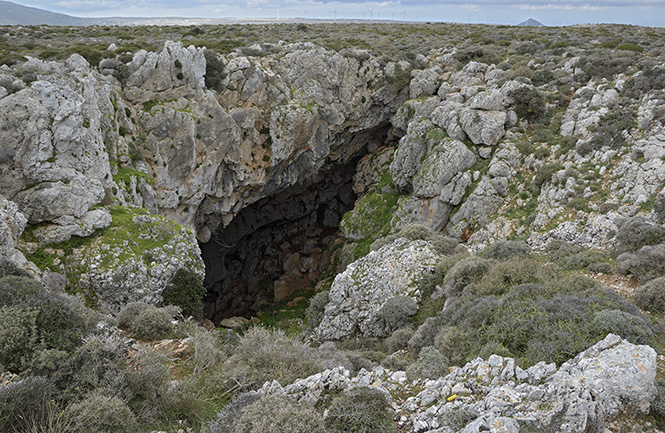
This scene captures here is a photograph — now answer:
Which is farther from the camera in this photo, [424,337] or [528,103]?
[528,103]

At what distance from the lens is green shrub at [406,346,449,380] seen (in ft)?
25.3

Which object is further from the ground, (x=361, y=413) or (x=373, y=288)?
(x=361, y=413)

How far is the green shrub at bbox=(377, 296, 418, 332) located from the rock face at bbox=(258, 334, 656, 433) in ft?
22.7

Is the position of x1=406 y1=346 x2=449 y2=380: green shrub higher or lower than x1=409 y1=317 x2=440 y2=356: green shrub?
higher

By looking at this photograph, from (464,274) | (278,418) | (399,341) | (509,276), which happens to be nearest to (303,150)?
(464,274)

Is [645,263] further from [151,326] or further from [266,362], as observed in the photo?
[151,326]

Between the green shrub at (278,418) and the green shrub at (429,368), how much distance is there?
2.65 metres

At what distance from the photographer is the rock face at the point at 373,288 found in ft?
50.2

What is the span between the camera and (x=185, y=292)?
16.3 metres

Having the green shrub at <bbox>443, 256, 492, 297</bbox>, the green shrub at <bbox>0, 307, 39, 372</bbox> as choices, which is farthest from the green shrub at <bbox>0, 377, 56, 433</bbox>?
the green shrub at <bbox>443, 256, 492, 297</bbox>

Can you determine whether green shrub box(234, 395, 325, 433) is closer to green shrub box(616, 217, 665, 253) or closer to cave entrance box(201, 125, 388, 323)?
green shrub box(616, 217, 665, 253)

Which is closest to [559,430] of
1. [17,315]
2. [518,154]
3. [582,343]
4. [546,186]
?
[582,343]

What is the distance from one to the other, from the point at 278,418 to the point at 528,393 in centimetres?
396

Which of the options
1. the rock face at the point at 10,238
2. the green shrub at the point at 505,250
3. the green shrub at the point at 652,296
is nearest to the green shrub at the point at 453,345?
the green shrub at the point at 652,296
